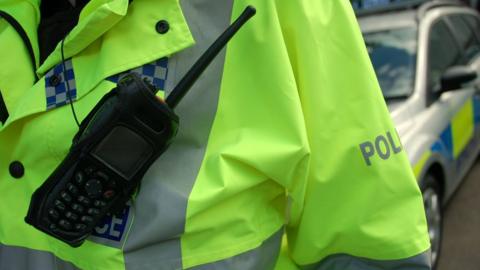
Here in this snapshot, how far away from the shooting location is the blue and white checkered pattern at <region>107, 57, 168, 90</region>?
1.00 metres

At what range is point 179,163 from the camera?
39.4 inches

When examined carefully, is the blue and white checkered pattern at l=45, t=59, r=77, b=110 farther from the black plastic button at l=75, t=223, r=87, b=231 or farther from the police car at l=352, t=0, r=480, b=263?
the police car at l=352, t=0, r=480, b=263

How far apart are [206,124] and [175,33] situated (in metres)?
0.19

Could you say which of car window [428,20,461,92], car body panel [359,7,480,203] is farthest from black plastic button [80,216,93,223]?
car window [428,20,461,92]

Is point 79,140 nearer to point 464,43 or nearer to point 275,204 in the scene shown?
point 275,204

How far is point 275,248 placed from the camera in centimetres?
109

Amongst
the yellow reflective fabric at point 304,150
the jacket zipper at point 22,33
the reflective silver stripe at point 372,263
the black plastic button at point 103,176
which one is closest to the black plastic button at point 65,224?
the black plastic button at point 103,176

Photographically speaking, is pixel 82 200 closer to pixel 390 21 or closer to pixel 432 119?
pixel 432 119

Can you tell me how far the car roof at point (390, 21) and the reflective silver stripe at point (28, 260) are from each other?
9.55 feet

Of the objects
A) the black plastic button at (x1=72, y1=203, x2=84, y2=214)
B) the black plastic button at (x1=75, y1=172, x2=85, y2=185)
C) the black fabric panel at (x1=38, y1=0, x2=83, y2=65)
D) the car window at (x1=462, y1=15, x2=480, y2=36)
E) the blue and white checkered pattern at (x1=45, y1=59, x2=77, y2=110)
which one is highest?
the black fabric panel at (x1=38, y1=0, x2=83, y2=65)

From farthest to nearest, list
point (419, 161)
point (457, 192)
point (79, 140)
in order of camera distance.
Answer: point (457, 192) < point (419, 161) < point (79, 140)

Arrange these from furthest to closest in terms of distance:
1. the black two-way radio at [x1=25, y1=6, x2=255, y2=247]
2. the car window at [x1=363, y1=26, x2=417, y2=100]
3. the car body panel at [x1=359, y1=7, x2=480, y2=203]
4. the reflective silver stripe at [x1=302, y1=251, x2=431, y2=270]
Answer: the car window at [x1=363, y1=26, x2=417, y2=100] → the car body panel at [x1=359, y1=7, x2=480, y2=203] → the reflective silver stripe at [x1=302, y1=251, x2=431, y2=270] → the black two-way radio at [x1=25, y1=6, x2=255, y2=247]

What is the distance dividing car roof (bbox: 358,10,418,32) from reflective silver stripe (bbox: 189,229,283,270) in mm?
2696

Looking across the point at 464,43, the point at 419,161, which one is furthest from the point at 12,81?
the point at 464,43
